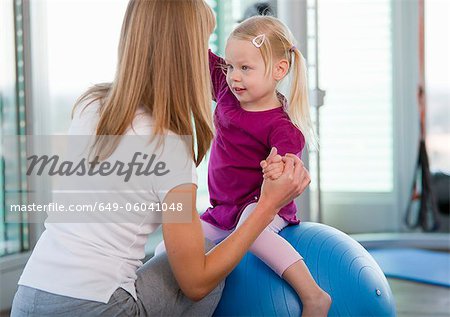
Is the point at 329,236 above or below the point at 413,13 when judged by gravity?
below

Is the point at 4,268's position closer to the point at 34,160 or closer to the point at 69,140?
the point at 34,160

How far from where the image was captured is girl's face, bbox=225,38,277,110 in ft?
6.16

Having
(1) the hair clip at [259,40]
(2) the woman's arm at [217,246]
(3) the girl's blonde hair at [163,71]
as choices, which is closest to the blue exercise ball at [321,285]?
(2) the woman's arm at [217,246]

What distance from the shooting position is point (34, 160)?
292cm

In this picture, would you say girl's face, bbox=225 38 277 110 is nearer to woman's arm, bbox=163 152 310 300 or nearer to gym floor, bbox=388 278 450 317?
woman's arm, bbox=163 152 310 300

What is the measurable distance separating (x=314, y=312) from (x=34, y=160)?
1634 mm

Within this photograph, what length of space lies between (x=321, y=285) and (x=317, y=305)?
68 millimetres

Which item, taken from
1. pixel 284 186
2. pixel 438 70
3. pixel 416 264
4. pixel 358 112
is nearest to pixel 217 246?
pixel 284 186

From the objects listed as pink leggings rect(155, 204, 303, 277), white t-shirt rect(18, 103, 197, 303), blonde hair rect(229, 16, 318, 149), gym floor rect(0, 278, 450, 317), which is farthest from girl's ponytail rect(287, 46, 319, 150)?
gym floor rect(0, 278, 450, 317)

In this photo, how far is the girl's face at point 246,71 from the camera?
188cm

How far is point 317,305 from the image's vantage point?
1.68 meters

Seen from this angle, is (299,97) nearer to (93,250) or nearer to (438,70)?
(93,250)

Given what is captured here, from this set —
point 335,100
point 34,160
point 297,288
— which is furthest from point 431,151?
point 297,288

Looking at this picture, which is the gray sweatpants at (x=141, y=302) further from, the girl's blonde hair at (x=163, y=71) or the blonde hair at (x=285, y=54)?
the blonde hair at (x=285, y=54)
